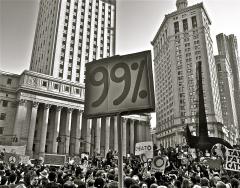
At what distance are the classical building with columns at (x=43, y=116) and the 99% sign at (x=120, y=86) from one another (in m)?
54.2

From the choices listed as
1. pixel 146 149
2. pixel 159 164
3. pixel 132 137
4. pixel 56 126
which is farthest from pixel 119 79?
pixel 132 137

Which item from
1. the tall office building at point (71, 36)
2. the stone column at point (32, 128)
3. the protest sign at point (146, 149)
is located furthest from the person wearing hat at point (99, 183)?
the tall office building at point (71, 36)

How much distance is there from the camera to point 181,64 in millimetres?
100375

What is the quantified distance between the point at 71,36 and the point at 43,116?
3275 cm

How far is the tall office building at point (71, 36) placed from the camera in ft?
264

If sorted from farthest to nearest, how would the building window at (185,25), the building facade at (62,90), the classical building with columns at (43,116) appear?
the building window at (185,25)
the building facade at (62,90)
the classical building with columns at (43,116)

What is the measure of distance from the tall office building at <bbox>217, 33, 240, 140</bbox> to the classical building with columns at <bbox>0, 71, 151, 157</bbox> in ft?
453

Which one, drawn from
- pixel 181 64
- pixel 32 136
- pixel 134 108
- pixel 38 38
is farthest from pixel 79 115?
pixel 134 108

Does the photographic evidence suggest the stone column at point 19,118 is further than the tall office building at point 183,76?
No

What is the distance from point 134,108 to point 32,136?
61.3 meters

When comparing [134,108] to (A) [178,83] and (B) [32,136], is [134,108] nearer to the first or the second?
(B) [32,136]

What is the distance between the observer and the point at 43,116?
214 feet

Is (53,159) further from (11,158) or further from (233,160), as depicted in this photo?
(233,160)

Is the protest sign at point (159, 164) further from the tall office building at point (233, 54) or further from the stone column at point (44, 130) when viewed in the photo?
the tall office building at point (233, 54)
